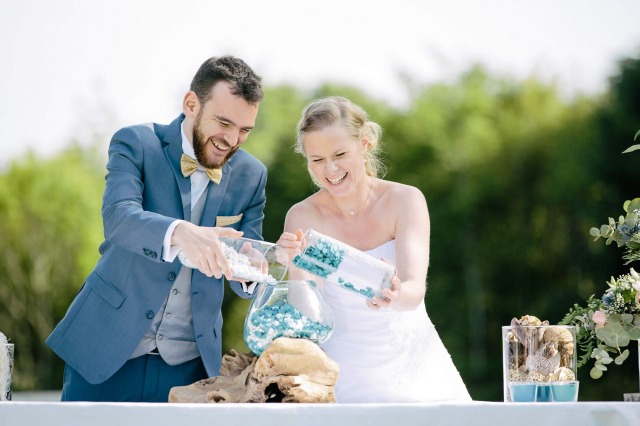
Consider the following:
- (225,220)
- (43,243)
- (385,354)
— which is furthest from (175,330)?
(43,243)

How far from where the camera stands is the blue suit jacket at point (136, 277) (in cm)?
291

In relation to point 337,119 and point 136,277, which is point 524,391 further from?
point 136,277

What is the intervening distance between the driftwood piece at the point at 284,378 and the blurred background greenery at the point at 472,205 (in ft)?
40.3

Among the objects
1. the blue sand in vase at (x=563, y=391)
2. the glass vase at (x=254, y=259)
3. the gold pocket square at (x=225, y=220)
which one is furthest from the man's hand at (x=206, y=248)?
the blue sand in vase at (x=563, y=391)

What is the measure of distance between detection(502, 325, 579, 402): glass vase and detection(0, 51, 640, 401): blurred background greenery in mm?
11948

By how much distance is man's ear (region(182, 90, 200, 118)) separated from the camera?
3.09 m

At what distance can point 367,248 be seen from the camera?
3.22 m

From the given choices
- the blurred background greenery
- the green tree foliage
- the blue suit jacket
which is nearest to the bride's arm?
the blue suit jacket

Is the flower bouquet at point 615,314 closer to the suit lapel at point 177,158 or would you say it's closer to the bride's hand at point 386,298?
the bride's hand at point 386,298

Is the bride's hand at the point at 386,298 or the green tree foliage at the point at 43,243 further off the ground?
the green tree foliage at the point at 43,243

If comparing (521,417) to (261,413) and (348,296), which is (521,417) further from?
(348,296)

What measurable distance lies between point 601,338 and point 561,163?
14939 mm

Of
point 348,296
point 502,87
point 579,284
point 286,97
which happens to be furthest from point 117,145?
point 286,97

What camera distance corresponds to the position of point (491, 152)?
1762 centimetres
